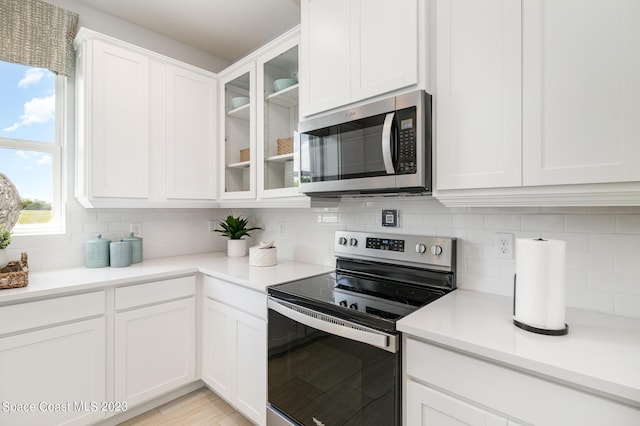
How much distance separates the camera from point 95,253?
2.09 metres

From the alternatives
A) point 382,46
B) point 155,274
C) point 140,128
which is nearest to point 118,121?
point 140,128

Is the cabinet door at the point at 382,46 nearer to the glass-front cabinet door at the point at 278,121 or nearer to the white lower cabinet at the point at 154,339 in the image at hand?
the glass-front cabinet door at the point at 278,121

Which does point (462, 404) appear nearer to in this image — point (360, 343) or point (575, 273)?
point (360, 343)

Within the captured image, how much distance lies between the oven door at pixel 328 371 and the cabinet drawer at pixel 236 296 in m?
0.10

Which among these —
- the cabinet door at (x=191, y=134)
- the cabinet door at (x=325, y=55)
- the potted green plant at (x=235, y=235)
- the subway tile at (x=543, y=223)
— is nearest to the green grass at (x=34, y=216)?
the cabinet door at (x=191, y=134)

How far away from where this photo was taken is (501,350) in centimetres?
89

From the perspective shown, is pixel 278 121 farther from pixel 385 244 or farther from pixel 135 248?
pixel 135 248

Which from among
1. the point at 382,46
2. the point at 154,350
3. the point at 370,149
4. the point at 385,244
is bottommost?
the point at 154,350

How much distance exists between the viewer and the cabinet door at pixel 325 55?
1.58 meters

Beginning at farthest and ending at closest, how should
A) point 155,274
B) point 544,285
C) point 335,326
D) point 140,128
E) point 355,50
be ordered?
point 140,128
point 155,274
point 355,50
point 335,326
point 544,285

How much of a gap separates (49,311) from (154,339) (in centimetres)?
59

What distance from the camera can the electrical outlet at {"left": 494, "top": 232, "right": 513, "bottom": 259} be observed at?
4.65 feet

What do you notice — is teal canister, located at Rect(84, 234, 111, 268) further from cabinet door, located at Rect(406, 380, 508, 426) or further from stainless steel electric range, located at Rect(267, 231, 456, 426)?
cabinet door, located at Rect(406, 380, 508, 426)

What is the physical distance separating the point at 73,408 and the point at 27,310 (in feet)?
1.97
